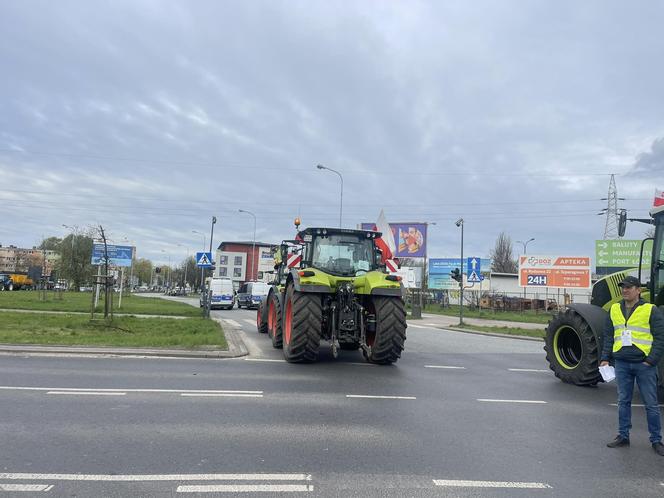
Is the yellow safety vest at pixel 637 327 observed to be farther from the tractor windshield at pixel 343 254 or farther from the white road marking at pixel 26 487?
the tractor windshield at pixel 343 254

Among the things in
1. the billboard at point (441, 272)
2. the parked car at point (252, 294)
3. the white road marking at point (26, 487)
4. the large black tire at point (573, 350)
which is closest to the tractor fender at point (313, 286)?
the large black tire at point (573, 350)

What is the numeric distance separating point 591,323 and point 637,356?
371cm

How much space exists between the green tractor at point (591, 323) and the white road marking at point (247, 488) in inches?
231

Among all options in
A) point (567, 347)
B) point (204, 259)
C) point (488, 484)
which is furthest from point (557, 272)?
point (488, 484)

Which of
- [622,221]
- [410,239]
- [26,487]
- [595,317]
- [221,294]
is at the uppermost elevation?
[410,239]

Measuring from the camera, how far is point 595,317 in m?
9.21

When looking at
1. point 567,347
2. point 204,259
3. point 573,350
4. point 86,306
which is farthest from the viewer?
point 86,306

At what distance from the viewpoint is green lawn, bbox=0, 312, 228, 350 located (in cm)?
1271

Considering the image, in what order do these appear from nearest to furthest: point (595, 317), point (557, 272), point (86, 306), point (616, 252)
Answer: point (595, 317) → point (86, 306) → point (616, 252) → point (557, 272)

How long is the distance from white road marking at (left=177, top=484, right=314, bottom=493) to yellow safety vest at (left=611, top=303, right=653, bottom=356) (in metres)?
A: 3.78

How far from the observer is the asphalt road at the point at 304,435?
4324 millimetres

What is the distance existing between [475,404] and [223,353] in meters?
6.23

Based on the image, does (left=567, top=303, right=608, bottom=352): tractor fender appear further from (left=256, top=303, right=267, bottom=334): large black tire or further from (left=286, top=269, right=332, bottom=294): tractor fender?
(left=256, top=303, right=267, bottom=334): large black tire

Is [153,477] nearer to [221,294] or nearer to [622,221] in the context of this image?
[622,221]
